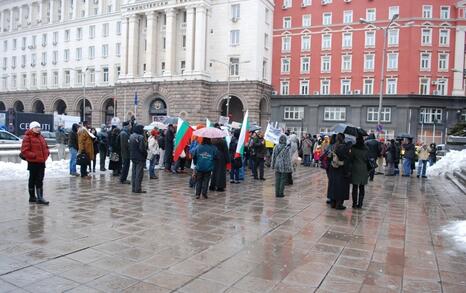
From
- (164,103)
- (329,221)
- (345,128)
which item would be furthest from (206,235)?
(164,103)

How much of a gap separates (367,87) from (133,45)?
29.3m

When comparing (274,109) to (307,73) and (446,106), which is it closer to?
(307,73)

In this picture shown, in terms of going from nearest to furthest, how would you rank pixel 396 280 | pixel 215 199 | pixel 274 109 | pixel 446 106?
pixel 396 280
pixel 215 199
pixel 446 106
pixel 274 109

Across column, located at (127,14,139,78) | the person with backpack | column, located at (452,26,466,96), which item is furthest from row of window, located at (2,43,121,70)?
the person with backpack

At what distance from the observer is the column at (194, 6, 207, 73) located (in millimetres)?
45219

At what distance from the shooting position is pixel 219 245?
6086mm

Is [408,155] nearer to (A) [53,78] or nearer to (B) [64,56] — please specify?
(B) [64,56]

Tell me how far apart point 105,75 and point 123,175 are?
47046mm

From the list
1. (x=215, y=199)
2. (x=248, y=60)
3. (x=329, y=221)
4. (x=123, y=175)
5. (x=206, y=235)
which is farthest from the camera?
(x=248, y=60)

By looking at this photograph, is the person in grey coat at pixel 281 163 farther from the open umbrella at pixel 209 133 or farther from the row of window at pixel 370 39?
the row of window at pixel 370 39

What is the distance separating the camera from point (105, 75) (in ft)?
182

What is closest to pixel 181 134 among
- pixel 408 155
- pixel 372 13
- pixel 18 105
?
pixel 408 155

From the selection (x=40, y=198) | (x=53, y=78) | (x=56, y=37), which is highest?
(x=56, y=37)

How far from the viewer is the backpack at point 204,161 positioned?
9766mm
